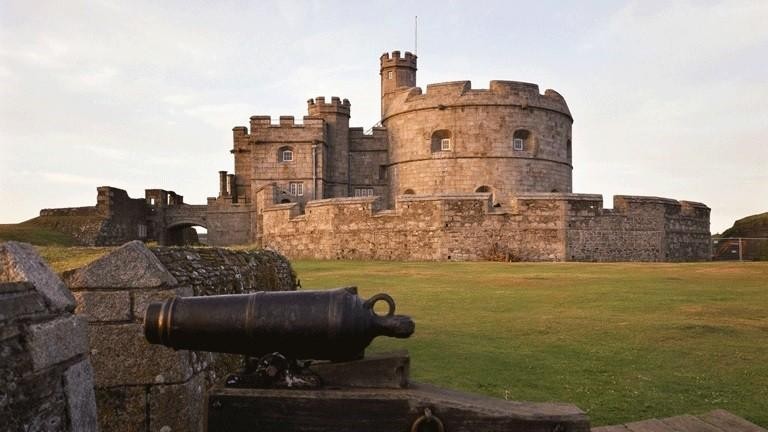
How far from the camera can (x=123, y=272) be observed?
429 cm

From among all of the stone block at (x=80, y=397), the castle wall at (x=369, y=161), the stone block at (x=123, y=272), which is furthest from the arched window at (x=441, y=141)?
the stone block at (x=80, y=397)

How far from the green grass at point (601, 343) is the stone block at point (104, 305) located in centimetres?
259

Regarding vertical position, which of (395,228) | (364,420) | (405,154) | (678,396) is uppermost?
(405,154)

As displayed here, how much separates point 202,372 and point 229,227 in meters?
30.4

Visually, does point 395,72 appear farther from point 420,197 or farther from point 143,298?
point 143,298

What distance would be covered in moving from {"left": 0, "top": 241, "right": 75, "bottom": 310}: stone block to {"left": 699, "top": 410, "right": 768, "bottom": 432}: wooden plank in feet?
13.7

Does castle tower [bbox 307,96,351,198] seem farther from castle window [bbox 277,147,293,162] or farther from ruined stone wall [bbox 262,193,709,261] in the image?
ruined stone wall [bbox 262,193,709,261]

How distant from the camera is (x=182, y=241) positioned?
39219mm

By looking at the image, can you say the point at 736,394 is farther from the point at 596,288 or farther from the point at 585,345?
the point at 596,288

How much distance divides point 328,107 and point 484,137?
9.80 meters

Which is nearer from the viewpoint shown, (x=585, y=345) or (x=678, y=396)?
→ (x=678, y=396)

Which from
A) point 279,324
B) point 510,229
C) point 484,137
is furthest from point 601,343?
point 484,137

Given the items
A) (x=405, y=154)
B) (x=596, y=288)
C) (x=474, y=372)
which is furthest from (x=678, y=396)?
(x=405, y=154)

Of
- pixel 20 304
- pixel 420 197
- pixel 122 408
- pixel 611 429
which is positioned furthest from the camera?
pixel 420 197
